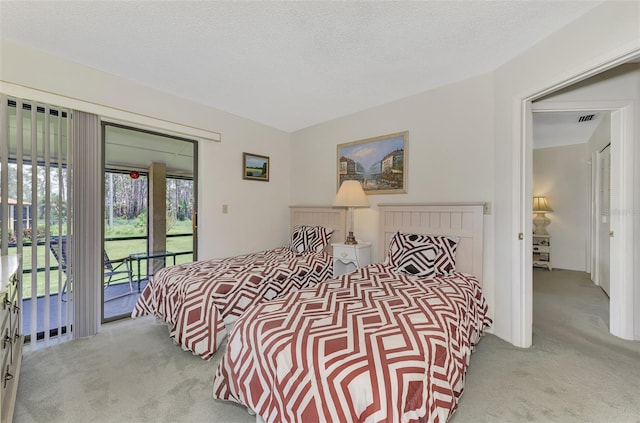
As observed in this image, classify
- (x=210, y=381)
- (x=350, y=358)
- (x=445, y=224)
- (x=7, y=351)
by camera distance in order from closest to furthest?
(x=350, y=358) < (x=7, y=351) < (x=210, y=381) < (x=445, y=224)

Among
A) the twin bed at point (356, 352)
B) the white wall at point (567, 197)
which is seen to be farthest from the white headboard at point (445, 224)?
the white wall at point (567, 197)

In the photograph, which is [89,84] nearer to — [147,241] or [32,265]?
[32,265]

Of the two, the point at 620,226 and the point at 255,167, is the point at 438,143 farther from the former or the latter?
the point at 255,167

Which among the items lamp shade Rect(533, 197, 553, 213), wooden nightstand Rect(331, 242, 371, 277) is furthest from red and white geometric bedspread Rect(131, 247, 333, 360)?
lamp shade Rect(533, 197, 553, 213)

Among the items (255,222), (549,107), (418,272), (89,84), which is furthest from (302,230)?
(549,107)

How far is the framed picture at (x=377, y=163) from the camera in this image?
3117 mm

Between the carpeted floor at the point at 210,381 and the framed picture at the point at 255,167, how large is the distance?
2071 millimetres

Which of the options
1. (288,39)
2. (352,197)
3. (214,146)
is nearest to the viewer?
(288,39)

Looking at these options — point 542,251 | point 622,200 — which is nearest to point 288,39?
point 622,200

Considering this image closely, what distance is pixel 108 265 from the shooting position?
3.15 metres

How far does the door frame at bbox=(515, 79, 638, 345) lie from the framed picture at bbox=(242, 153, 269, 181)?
2.97m

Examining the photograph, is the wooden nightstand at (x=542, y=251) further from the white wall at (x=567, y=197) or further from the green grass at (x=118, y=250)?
the green grass at (x=118, y=250)

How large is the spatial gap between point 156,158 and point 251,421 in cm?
330

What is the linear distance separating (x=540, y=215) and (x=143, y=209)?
6643mm
